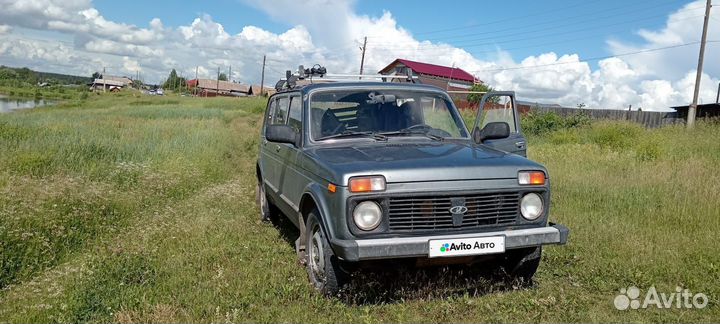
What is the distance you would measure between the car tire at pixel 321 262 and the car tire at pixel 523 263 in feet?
5.00

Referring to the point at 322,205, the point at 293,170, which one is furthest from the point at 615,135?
the point at 322,205

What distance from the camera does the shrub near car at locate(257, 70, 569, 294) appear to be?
12.5 feet

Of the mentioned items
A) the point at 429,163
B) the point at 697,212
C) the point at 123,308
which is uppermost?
the point at 429,163

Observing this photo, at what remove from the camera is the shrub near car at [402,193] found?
12.5 feet

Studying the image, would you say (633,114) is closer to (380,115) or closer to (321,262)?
(380,115)

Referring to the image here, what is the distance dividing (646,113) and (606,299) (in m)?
24.3

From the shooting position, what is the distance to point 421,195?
3.85 m

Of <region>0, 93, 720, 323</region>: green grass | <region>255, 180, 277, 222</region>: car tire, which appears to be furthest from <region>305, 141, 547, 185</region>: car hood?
<region>255, 180, 277, 222</region>: car tire

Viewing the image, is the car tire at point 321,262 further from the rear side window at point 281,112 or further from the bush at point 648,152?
the bush at point 648,152

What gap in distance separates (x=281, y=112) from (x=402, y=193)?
318 cm

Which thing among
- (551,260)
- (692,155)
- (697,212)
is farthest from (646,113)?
(551,260)

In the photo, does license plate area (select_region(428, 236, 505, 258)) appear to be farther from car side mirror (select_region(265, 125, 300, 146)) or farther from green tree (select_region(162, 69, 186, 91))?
green tree (select_region(162, 69, 186, 91))

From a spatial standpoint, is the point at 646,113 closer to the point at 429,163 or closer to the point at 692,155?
the point at 692,155

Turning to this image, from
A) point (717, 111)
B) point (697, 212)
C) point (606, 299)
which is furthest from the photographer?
point (717, 111)
